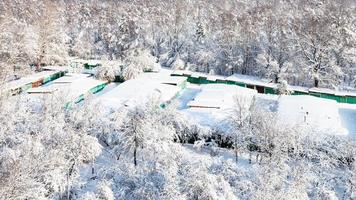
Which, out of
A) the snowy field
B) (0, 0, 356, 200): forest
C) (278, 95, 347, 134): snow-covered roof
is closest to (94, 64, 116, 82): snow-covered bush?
(0, 0, 356, 200): forest

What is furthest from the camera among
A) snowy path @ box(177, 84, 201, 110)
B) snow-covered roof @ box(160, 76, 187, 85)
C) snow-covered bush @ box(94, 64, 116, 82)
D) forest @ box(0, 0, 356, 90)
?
forest @ box(0, 0, 356, 90)

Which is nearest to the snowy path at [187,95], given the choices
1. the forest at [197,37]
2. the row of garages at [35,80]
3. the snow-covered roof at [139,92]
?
the snow-covered roof at [139,92]

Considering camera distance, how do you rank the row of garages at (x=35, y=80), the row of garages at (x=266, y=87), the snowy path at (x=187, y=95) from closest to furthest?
the snowy path at (x=187, y=95) → the row of garages at (x=35, y=80) → the row of garages at (x=266, y=87)

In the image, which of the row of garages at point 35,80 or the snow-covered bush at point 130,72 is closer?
the row of garages at point 35,80

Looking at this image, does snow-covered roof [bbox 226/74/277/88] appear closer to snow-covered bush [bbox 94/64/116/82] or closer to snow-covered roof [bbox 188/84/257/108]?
snow-covered roof [bbox 188/84/257/108]

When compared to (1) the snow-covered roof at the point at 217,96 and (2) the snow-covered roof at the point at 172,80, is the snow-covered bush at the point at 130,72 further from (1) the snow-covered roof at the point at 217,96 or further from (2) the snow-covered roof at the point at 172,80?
(1) the snow-covered roof at the point at 217,96

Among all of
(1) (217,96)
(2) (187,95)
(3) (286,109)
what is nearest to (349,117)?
(3) (286,109)

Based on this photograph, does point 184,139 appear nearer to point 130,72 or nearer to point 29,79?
point 130,72

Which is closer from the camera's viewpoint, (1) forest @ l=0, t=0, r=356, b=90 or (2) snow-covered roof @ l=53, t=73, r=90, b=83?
(2) snow-covered roof @ l=53, t=73, r=90, b=83

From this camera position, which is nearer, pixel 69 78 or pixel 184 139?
pixel 184 139
